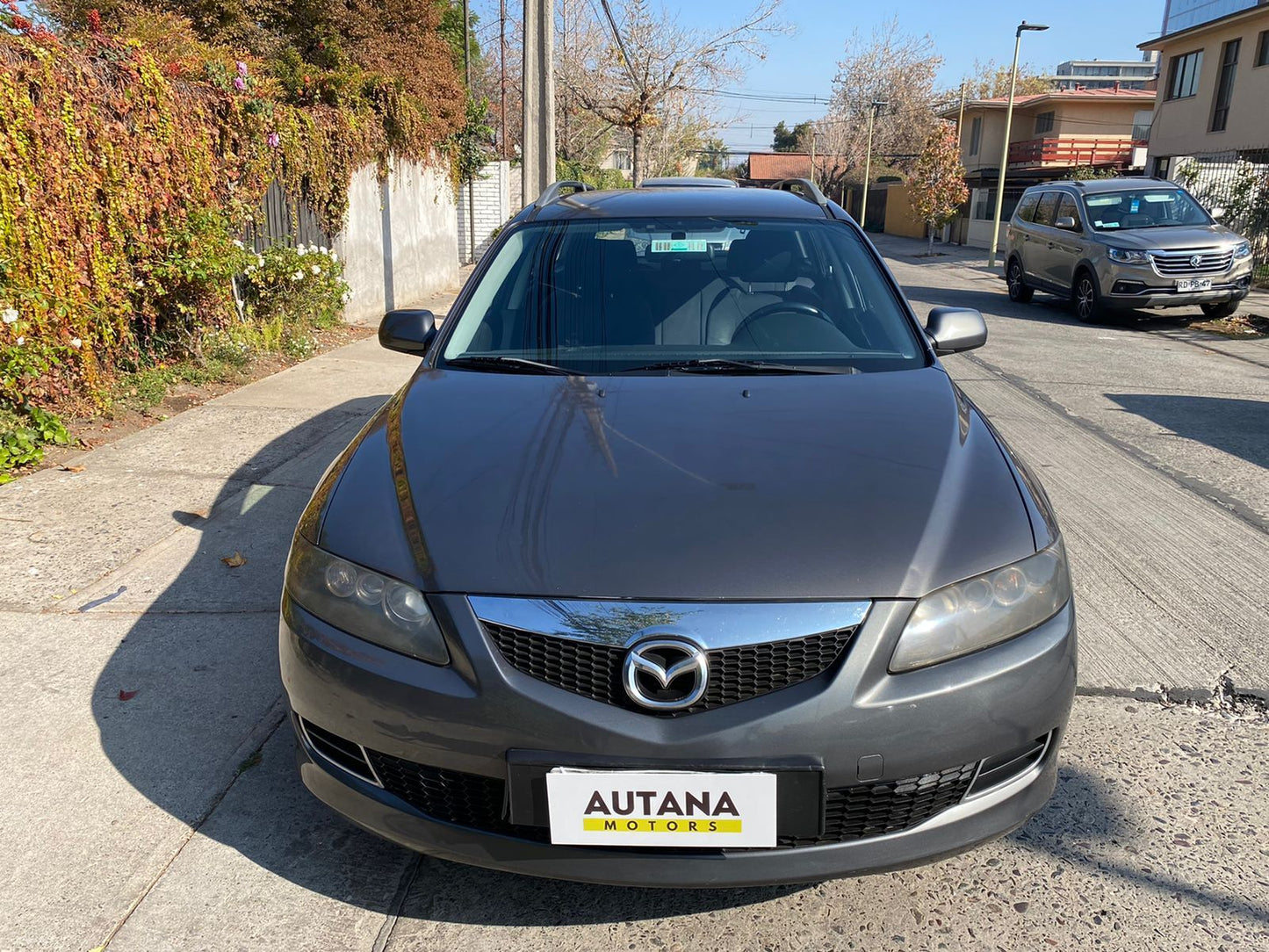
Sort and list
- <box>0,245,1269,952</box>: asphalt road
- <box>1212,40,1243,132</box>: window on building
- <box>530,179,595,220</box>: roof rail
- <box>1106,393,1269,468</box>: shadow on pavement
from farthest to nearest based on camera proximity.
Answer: <box>1212,40,1243,132</box>: window on building
<box>1106,393,1269,468</box>: shadow on pavement
<box>530,179,595,220</box>: roof rail
<box>0,245,1269,952</box>: asphalt road

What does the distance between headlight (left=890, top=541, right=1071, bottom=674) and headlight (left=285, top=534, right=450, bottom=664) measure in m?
0.96

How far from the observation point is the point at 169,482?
17.5 feet

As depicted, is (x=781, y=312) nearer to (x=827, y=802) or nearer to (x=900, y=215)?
(x=827, y=802)

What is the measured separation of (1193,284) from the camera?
41.5 feet

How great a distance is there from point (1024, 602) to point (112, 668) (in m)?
2.96

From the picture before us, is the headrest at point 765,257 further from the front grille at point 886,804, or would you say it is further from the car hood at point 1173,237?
the car hood at point 1173,237

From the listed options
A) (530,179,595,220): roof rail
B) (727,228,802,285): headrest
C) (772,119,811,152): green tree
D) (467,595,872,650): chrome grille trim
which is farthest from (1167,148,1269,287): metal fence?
(772,119,811,152): green tree

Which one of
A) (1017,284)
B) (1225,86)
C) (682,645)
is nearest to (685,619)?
(682,645)

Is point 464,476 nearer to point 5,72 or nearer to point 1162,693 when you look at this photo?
point 1162,693

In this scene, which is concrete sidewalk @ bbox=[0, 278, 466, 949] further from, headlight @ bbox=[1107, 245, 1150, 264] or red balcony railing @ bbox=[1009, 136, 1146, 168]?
red balcony railing @ bbox=[1009, 136, 1146, 168]

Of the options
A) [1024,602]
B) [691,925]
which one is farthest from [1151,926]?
[691,925]

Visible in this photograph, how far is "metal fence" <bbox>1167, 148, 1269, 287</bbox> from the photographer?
1883cm

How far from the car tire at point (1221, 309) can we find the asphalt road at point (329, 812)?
934cm

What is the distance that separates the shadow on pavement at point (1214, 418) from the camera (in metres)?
6.66
